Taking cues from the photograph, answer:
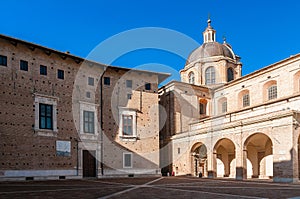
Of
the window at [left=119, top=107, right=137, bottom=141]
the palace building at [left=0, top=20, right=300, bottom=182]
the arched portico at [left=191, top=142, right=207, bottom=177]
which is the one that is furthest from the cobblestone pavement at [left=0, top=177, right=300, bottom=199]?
the arched portico at [left=191, top=142, right=207, bottom=177]

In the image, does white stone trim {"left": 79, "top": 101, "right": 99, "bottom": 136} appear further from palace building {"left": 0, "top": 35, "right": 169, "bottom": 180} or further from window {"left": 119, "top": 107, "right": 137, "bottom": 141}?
window {"left": 119, "top": 107, "right": 137, "bottom": 141}

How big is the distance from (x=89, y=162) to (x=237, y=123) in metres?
13.0

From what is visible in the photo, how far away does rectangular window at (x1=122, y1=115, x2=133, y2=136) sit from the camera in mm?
28547

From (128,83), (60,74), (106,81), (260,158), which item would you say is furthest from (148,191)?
(260,158)

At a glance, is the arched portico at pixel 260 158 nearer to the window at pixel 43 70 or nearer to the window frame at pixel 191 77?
the window frame at pixel 191 77

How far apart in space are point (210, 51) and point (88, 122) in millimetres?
24053

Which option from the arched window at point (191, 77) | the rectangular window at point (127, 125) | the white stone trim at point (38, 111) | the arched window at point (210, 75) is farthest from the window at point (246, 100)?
the white stone trim at point (38, 111)

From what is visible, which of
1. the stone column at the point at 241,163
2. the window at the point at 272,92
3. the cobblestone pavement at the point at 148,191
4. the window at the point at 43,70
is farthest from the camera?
the window at the point at 272,92

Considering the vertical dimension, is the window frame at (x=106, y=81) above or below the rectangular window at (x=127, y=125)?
above

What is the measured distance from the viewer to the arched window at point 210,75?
1663 inches

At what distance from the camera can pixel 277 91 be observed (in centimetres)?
3014

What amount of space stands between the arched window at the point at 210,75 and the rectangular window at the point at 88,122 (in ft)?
67.9

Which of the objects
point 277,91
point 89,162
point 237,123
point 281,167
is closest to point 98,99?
point 89,162

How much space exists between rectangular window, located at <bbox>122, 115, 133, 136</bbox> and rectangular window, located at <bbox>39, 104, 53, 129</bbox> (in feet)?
23.4
